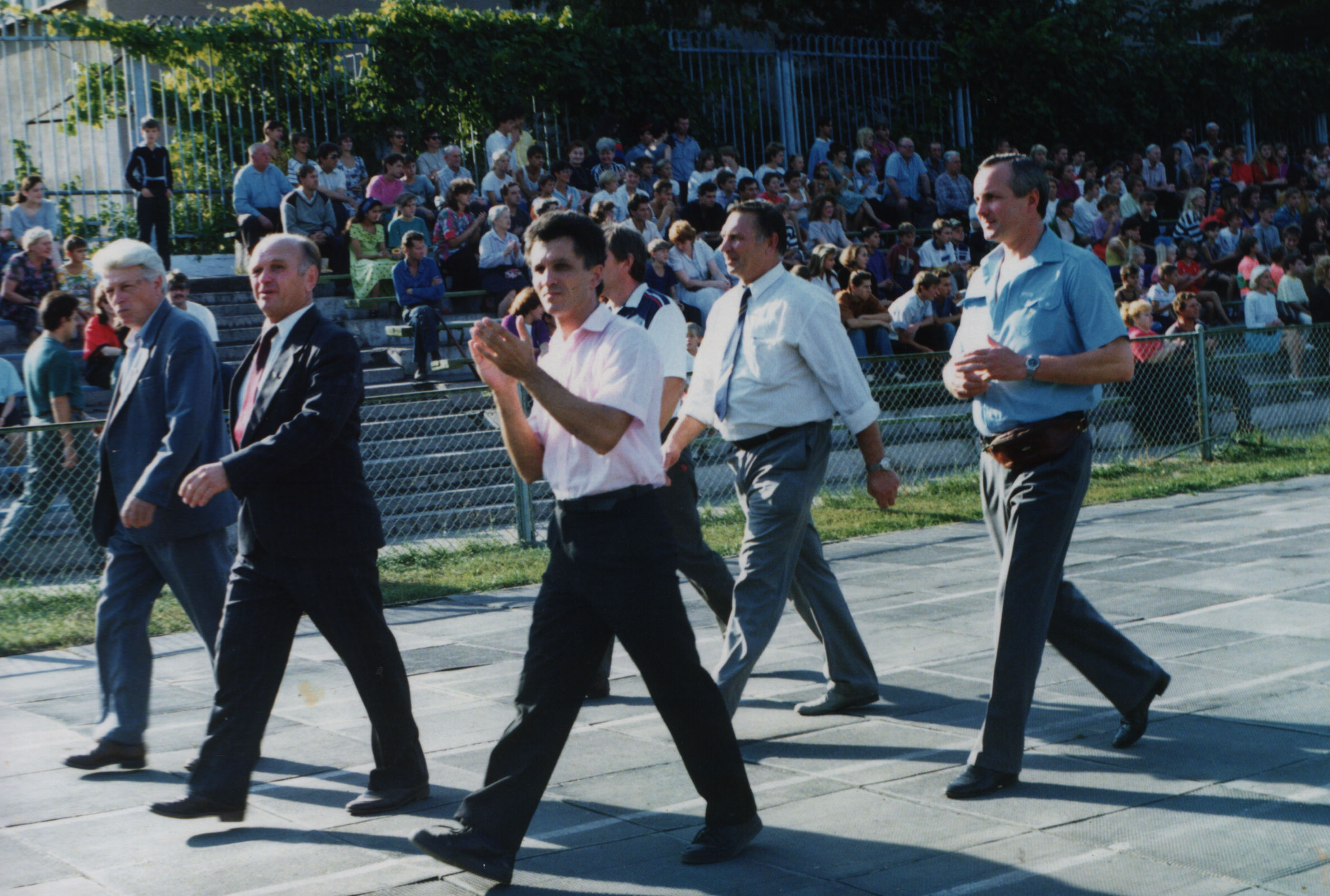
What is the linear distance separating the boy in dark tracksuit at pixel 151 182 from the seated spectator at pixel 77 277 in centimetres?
150

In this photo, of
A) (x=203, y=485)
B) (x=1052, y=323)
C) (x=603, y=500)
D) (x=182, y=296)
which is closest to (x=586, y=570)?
(x=603, y=500)

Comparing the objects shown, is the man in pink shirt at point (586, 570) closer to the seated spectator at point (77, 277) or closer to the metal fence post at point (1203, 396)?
the seated spectator at point (77, 277)

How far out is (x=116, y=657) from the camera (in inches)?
219

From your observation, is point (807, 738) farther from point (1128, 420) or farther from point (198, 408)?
point (1128, 420)

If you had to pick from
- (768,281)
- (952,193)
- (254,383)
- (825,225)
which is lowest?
(254,383)

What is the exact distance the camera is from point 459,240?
51.1 feet

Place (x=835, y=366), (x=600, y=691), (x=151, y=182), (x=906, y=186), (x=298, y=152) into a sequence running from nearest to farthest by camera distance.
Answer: (x=835, y=366) → (x=600, y=691) → (x=151, y=182) → (x=298, y=152) → (x=906, y=186)

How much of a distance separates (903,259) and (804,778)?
12679mm

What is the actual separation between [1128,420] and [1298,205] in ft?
35.3

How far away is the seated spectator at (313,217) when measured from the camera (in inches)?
596

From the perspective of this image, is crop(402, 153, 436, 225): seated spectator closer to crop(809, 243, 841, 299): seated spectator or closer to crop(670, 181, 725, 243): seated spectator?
crop(670, 181, 725, 243): seated spectator

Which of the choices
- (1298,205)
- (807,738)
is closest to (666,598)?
(807,738)

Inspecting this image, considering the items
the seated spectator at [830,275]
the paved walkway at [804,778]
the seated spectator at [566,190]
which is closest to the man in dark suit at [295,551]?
the paved walkway at [804,778]

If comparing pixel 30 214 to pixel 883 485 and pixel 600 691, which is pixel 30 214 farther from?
pixel 883 485
